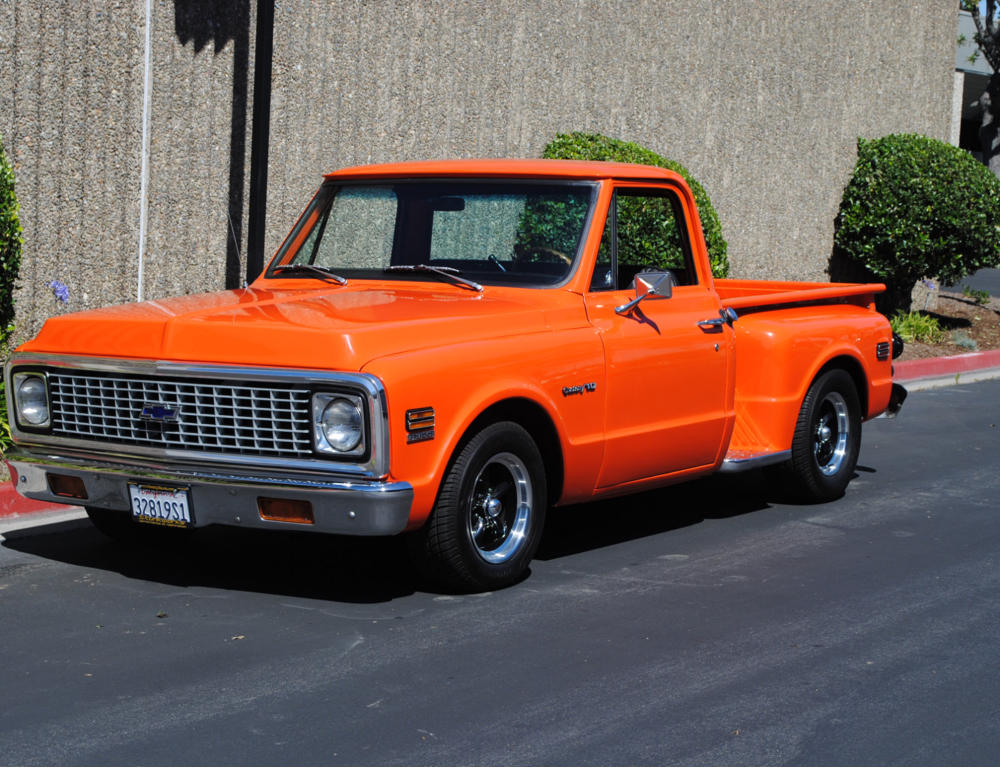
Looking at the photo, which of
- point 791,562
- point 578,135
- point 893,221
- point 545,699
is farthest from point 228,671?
point 893,221

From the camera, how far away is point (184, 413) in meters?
6.02

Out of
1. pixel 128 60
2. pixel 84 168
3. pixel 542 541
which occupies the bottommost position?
pixel 542 541

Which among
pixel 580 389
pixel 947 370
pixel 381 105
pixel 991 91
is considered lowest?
pixel 947 370

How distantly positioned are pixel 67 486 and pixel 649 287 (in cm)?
295

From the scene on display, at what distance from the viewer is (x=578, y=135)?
14289 mm

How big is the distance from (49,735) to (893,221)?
15.8 m

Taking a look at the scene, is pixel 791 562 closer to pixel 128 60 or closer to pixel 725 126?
pixel 128 60

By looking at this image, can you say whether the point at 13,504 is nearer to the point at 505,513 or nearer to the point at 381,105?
the point at 505,513

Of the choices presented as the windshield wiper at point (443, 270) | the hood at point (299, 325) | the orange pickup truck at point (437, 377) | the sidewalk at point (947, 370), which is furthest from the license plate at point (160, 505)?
the sidewalk at point (947, 370)

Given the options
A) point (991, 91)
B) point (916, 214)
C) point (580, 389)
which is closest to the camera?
point (580, 389)

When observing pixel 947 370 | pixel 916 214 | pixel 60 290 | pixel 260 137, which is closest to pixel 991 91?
pixel 916 214

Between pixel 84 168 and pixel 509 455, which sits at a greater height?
pixel 84 168

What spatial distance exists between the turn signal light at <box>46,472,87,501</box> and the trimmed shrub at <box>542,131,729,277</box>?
8228 millimetres

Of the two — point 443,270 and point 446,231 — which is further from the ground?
point 446,231
